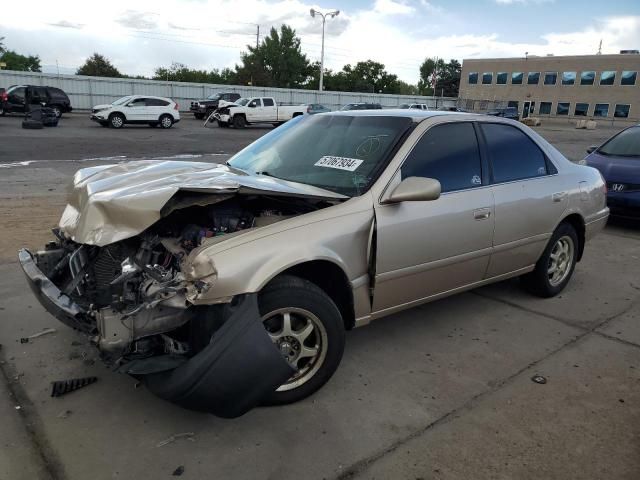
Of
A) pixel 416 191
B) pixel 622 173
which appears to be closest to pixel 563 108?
pixel 622 173

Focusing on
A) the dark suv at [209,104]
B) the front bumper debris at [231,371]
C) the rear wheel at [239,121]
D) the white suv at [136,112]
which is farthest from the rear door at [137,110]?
the front bumper debris at [231,371]

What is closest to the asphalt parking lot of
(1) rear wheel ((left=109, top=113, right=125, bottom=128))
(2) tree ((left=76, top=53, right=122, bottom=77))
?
(1) rear wheel ((left=109, top=113, right=125, bottom=128))

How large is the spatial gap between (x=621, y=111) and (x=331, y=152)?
71813mm

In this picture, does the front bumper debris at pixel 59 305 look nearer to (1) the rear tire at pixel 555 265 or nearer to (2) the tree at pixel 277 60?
(1) the rear tire at pixel 555 265

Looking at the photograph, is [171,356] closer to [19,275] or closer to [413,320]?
[413,320]

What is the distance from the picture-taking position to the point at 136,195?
2.75 meters

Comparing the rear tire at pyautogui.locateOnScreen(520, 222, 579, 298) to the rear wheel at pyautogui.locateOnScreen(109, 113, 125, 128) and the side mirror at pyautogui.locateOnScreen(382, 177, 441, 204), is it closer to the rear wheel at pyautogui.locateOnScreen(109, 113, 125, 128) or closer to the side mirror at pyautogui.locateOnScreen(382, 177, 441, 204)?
the side mirror at pyautogui.locateOnScreen(382, 177, 441, 204)

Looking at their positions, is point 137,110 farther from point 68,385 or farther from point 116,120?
point 68,385

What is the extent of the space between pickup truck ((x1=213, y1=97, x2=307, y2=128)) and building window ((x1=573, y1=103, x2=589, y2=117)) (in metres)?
51.2

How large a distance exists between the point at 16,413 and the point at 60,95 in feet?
94.6

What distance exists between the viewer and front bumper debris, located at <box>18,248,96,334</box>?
105 inches

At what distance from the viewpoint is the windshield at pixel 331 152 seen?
333 centimetres

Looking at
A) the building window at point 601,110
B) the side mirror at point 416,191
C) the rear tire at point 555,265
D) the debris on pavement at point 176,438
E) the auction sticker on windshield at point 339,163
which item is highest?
the building window at point 601,110

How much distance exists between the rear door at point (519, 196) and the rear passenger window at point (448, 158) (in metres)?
0.19
